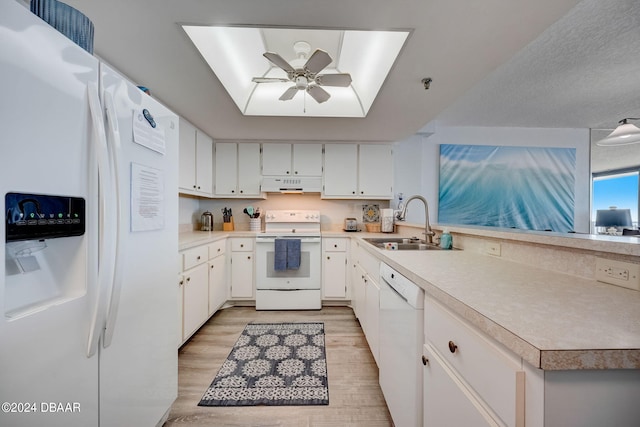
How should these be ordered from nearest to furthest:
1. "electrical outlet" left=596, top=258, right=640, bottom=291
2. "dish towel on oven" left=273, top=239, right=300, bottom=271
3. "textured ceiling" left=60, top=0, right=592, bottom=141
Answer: "electrical outlet" left=596, top=258, right=640, bottom=291 < "textured ceiling" left=60, top=0, right=592, bottom=141 < "dish towel on oven" left=273, top=239, right=300, bottom=271

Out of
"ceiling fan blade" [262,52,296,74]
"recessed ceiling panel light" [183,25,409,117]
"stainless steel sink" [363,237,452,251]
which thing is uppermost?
"recessed ceiling panel light" [183,25,409,117]

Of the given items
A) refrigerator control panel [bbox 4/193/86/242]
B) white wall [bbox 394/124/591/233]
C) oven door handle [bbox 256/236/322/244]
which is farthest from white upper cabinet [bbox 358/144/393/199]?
refrigerator control panel [bbox 4/193/86/242]

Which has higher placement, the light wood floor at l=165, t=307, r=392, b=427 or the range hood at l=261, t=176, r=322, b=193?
the range hood at l=261, t=176, r=322, b=193

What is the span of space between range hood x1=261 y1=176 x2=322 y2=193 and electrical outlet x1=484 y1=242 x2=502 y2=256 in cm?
216

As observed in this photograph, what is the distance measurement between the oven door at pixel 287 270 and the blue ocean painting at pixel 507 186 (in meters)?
2.17

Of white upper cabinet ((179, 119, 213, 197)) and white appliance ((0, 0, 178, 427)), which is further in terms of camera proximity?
white upper cabinet ((179, 119, 213, 197))

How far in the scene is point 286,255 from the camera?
2.78m

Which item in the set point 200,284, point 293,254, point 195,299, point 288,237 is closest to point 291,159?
point 288,237

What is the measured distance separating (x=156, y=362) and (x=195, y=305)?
1041mm

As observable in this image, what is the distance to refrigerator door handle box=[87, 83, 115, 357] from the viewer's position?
79 centimetres

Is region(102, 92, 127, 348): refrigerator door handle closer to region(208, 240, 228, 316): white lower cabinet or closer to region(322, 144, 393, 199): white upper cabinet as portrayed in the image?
region(208, 240, 228, 316): white lower cabinet

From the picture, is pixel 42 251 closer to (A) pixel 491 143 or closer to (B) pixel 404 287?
(B) pixel 404 287

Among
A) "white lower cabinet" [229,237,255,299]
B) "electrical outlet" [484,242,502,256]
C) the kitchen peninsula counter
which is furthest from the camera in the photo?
"white lower cabinet" [229,237,255,299]

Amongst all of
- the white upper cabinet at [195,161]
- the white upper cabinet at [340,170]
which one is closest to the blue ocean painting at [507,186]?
the white upper cabinet at [340,170]
